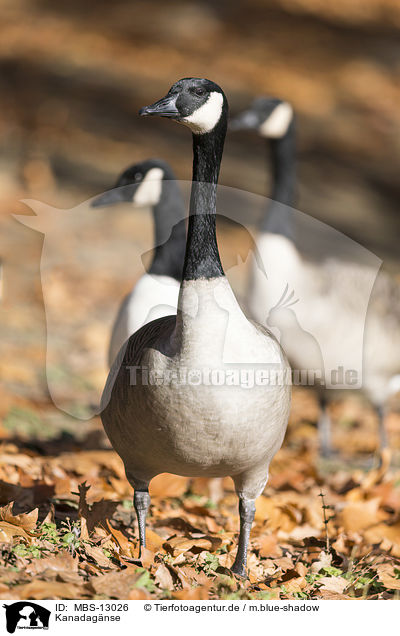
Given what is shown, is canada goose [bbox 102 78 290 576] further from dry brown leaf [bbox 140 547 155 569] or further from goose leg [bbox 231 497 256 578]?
dry brown leaf [bbox 140 547 155 569]

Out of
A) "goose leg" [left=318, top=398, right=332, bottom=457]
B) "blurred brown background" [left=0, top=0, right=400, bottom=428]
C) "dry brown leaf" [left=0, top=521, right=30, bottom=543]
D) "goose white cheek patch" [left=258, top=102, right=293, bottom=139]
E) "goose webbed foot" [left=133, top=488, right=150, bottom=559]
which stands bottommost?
"dry brown leaf" [left=0, top=521, right=30, bottom=543]

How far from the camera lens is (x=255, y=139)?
16.0 meters

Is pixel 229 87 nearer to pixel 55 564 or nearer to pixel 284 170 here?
pixel 284 170

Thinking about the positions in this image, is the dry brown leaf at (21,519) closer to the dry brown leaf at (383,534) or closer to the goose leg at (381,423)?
the dry brown leaf at (383,534)

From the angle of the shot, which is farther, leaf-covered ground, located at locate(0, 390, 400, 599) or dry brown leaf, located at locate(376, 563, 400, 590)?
dry brown leaf, located at locate(376, 563, 400, 590)

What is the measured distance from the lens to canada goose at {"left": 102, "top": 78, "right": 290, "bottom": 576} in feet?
10.5

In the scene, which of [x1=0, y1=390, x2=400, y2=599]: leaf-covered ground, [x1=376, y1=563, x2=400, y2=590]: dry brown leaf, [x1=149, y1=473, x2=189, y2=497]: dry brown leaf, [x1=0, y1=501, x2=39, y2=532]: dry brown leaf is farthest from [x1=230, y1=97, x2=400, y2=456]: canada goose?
[x1=0, y1=501, x2=39, y2=532]: dry brown leaf

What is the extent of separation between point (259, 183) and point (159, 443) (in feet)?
38.3

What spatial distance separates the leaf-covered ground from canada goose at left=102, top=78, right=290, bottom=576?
0.27m

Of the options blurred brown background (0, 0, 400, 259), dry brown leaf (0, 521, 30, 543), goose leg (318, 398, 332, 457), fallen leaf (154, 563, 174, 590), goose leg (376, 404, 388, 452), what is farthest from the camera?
blurred brown background (0, 0, 400, 259)

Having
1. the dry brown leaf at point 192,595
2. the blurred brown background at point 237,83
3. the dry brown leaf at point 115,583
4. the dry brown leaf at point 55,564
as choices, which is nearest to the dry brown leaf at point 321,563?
the dry brown leaf at point 192,595
